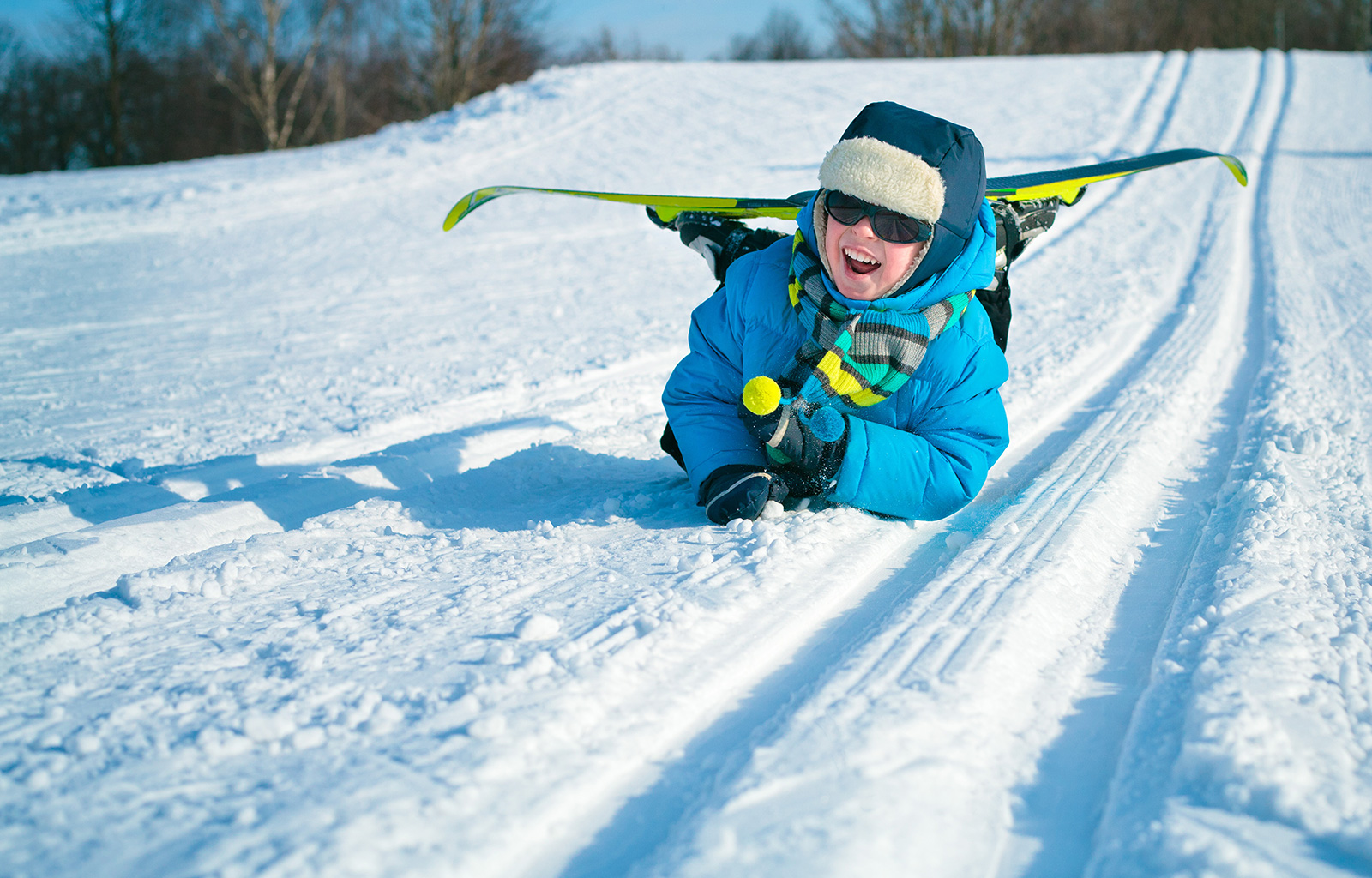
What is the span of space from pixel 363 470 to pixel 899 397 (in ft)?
5.47

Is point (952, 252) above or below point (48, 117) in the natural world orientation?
below

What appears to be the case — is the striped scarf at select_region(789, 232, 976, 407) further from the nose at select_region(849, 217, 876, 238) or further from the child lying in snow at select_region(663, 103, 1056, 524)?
the nose at select_region(849, 217, 876, 238)

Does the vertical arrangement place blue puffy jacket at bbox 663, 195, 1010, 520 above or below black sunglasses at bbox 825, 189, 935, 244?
below

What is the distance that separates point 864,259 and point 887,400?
0.37 metres

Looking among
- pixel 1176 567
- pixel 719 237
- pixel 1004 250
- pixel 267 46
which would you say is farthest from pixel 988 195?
pixel 267 46

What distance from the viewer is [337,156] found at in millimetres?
9336

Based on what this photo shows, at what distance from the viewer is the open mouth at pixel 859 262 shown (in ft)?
6.03

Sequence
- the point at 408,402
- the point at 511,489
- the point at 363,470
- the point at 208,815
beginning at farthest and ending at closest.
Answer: the point at 408,402 → the point at 363,470 → the point at 511,489 → the point at 208,815

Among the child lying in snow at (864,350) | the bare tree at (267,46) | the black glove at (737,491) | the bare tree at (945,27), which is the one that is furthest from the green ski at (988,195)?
the bare tree at (945,27)

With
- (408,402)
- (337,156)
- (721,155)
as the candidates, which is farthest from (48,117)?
(408,402)

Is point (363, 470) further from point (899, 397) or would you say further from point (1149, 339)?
point (1149, 339)

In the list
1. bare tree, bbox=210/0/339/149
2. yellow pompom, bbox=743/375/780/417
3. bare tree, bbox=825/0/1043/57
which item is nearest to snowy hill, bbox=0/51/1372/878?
yellow pompom, bbox=743/375/780/417

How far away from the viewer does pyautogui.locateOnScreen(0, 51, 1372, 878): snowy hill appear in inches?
43.0

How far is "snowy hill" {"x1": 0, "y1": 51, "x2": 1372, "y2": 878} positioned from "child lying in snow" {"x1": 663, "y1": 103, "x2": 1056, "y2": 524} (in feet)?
0.48
